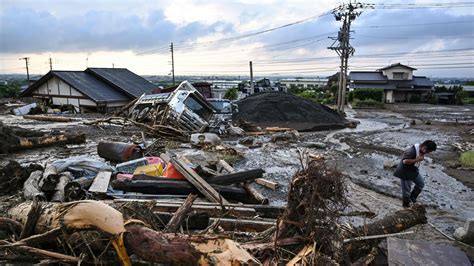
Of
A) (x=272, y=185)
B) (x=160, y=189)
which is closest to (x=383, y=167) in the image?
(x=272, y=185)

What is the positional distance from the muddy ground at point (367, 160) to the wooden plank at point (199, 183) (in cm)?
153

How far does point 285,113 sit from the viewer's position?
2148 cm

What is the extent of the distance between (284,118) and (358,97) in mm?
20566

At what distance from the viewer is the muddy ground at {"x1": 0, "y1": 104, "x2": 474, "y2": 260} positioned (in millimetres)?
6773

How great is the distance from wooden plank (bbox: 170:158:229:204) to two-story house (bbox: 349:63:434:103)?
38673 millimetres

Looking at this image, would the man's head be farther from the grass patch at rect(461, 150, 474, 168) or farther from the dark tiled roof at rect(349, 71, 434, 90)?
the dark tiled roof at rect(349, 71, 434, 90)

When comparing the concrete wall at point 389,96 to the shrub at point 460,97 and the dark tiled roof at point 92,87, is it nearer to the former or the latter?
the shrub at point 460,97

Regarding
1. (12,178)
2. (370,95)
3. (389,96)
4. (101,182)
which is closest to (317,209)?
(101,182)

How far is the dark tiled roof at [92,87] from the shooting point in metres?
24.2

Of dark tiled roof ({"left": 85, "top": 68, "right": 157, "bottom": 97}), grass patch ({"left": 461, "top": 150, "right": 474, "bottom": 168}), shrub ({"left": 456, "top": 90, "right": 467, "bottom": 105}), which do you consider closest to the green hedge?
shrub ({"left": 456, "top": 90, "right": 467, "bottom": 105})

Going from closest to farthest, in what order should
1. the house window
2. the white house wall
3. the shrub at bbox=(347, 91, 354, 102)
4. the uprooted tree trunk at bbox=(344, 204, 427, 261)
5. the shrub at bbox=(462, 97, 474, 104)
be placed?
the uprooted tree trunk at bbox=(344, 204, 427, 261)
the white house wall
the shrub at bbox=(347, 91, 354, 102)
the shrub at bbox=(462, 97, 474, 104)
the house window

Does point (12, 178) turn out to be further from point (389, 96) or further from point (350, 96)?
point (389, 96)

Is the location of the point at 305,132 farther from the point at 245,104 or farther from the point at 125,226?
the point at 125,226

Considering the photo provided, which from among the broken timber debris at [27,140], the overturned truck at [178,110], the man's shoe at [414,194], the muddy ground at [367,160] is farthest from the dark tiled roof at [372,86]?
the broken timber debris at [27,140]
